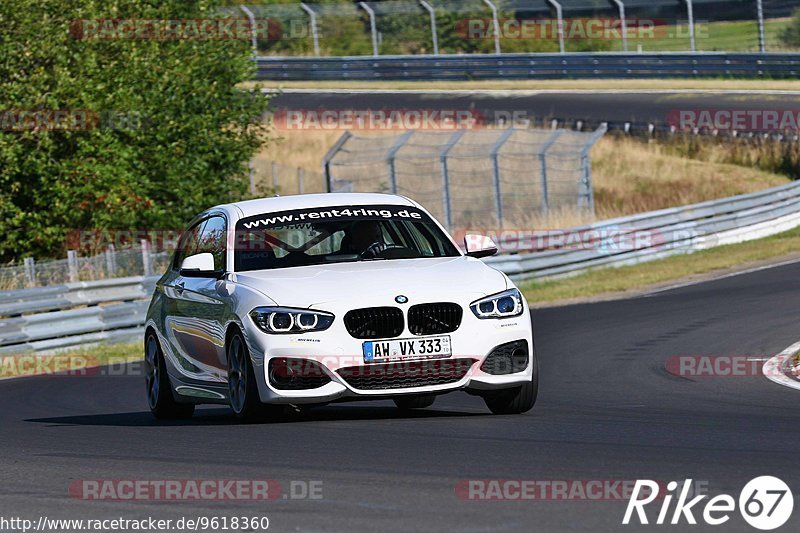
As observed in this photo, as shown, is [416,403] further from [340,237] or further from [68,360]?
[68,360]

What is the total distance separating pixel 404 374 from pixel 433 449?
138cm

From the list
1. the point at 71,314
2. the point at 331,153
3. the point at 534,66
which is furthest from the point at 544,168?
the point at 534,66

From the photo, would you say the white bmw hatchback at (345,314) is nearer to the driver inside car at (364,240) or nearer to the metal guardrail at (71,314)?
the driver inside car at (364,240)

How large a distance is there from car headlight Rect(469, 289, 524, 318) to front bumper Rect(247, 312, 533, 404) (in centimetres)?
6

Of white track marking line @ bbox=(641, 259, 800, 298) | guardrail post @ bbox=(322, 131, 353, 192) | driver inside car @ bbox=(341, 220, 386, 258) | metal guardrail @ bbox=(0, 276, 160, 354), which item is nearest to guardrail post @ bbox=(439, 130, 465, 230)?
guardrail post @ bbox=(322, 131, 353, 192)

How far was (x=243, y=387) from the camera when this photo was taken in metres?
9.80

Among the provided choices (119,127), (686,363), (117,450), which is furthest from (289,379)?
(119,127)

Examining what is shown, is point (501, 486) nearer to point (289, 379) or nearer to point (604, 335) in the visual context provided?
point (289, 379)

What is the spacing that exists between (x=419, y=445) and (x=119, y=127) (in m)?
20.7

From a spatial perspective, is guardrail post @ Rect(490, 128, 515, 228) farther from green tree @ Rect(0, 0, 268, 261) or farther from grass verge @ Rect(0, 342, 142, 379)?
grass verge @ Rect(0, 342, 142, 379)

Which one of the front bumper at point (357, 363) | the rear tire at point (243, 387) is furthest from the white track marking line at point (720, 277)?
the rear tire at point (243, 387)

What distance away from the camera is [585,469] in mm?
A: 7184

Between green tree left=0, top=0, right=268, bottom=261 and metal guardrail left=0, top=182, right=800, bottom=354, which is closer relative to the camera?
metal guardrail left=0, top=182, right=800, bottom=354

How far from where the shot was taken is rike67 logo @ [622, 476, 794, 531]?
5898 millimetres
